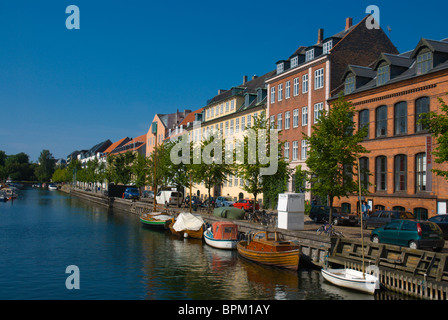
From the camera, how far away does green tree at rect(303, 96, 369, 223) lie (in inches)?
1227

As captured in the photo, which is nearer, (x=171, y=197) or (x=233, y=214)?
(x=233, y=214)

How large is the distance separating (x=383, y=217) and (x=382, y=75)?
52.4 feet

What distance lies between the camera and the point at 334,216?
3709 cm

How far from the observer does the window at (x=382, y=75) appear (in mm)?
40969

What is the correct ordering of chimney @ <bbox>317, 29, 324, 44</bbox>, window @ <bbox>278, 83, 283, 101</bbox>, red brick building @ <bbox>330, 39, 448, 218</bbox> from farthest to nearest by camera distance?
chimney @ <bbox>317, 29, 324, 44</bbox> < window @ <bbox>278, 83, 283, 101</bbox> < red brick building @ <bbox>330, 39, 448, 218</bbox>

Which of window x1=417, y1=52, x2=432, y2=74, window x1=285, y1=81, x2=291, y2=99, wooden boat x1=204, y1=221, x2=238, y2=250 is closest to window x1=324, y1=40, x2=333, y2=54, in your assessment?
window x1=285, y1=81, x2=291, y2=99

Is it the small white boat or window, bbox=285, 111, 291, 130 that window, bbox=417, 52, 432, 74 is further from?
the small white boat

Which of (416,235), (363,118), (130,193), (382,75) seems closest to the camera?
(416,235)

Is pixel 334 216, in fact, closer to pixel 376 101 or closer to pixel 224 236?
pixel 224 236

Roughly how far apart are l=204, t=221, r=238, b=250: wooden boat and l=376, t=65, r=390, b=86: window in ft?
69.1

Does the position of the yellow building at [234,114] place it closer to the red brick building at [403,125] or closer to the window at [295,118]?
the window at [295,118]

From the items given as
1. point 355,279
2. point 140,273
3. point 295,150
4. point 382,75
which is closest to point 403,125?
point 382,75

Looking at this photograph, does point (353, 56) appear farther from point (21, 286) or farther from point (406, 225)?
point (21, 286)

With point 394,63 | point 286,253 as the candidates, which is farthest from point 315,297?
point 394,63
